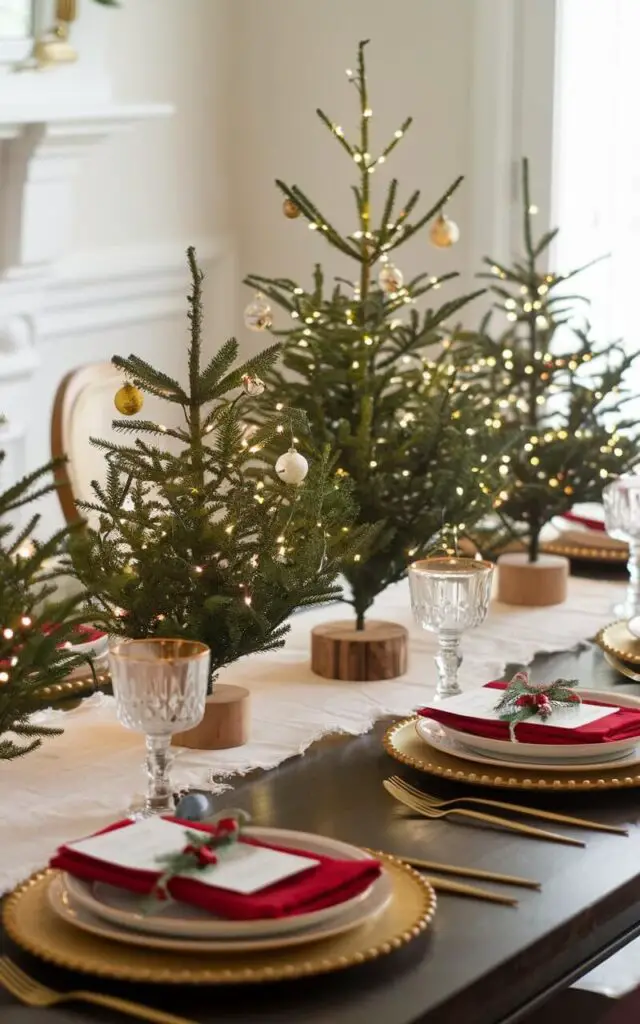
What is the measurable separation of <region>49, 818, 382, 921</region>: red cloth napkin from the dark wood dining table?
0.05 m

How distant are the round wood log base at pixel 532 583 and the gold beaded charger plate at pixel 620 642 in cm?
23

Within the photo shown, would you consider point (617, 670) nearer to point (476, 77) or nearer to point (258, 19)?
point (476, 77)

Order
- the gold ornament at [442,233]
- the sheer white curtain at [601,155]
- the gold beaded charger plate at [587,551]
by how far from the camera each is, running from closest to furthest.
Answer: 1. the gold ornament at [442,233]
2. the gold beaded charger plate at [587,551]
3. the sheer white curtain at [601,155]

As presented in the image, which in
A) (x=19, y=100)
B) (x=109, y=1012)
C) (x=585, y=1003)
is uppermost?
(x=19, y=100)

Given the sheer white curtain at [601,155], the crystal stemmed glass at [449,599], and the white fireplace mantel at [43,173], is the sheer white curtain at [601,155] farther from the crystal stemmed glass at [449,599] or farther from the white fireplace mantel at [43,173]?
the crystal stemmed glass at [449,599]

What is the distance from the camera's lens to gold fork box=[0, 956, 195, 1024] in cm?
98

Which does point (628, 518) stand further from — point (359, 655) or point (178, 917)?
point (178, 917)

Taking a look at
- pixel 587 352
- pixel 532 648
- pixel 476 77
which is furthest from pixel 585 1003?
pixel 476 77

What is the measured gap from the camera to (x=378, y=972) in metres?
1.05

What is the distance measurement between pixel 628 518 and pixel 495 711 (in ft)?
2.07

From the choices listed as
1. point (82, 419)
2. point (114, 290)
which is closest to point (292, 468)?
point (82, 419)

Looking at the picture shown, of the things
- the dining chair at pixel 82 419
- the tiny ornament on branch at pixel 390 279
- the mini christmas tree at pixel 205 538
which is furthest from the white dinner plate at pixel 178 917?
the dining chair at pixel 82 419

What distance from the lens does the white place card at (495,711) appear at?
57.9 inches

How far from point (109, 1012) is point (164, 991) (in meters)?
0.04
